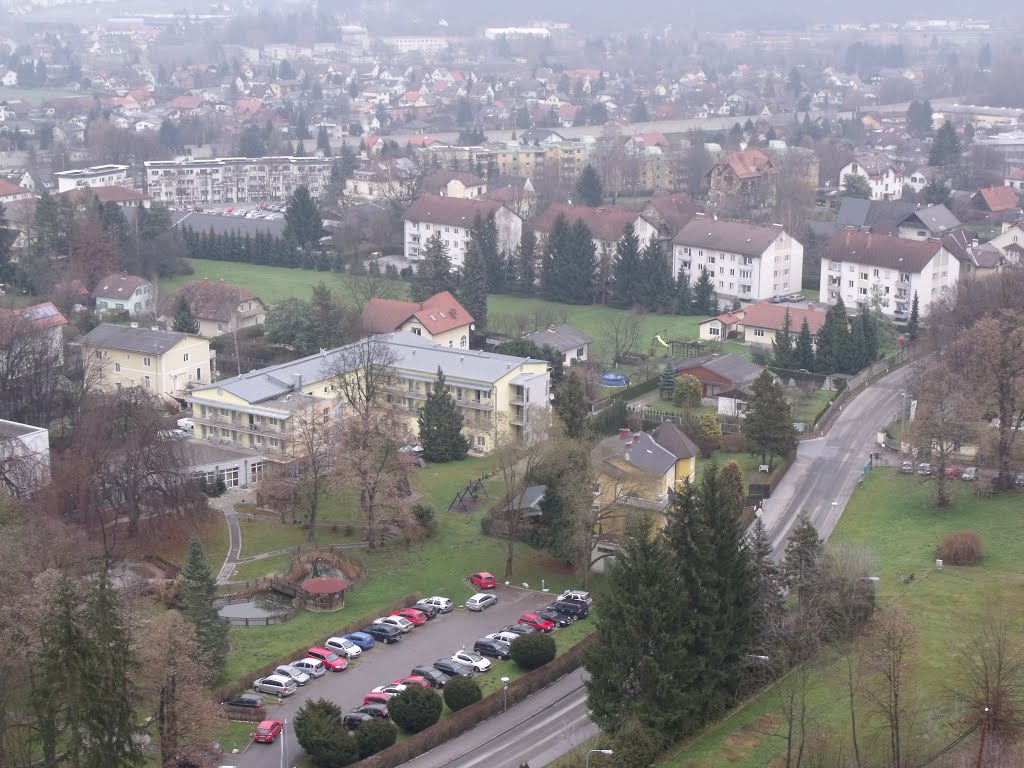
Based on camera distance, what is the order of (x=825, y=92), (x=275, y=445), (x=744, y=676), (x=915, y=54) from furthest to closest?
(x=915, y=54) < (x=825, y=92) < (x=275, y=445) < (x=744, y=676)

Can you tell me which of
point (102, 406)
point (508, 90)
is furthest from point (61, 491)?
point (508, 90)

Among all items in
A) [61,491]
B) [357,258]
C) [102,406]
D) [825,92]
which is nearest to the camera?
[61,491]

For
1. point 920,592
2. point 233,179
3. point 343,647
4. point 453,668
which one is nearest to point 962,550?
point 920,592

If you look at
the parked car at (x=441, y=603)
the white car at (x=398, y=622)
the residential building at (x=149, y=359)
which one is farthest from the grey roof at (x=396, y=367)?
the white car at (x=398, y=622)

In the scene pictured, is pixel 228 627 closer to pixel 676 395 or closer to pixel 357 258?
pixel 676 395

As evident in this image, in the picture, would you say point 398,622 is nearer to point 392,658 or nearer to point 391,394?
point 392,658

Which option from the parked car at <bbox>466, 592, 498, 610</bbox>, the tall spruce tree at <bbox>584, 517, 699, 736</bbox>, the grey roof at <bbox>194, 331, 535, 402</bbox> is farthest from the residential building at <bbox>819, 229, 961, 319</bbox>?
the tall spruce tree at <bbox>584, 517, 699, 736</bbox>

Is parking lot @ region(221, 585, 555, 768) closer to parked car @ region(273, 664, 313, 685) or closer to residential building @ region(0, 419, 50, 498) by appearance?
parked car @ region(273, 664, 313, 685)
